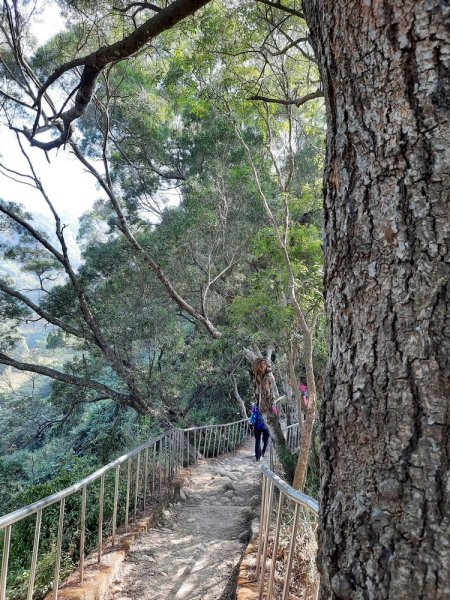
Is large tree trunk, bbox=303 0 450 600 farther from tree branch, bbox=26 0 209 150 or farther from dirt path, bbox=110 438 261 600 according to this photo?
dirt path, bbox=110 438 261 600

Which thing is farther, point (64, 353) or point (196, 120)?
point (64, 353)

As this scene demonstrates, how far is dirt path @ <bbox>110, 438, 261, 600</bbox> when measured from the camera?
144 inches

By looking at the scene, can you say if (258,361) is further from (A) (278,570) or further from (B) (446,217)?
(B) (446,217)

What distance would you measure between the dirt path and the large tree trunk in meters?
2.99

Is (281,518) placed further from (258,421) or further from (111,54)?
(258,421)

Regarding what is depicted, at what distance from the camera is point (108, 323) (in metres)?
9.96

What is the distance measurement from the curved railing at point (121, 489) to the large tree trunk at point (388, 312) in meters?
1.63

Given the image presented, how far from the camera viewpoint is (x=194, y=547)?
4.75 metres

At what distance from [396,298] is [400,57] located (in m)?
0.56

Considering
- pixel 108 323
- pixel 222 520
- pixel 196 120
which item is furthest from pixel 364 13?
pixel 196 120

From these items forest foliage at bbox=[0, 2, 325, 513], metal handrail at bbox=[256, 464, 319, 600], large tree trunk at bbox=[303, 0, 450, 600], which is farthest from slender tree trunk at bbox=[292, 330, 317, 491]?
large tree trunk at bbox=[303, 0, 450, 600]

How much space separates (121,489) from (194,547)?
1.61 metres

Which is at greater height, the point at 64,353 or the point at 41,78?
the point at 41,78

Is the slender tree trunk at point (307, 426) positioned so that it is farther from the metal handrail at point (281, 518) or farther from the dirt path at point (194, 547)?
the metal handrail at point (281, 518)
